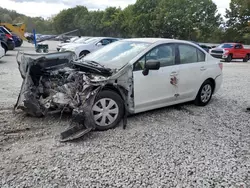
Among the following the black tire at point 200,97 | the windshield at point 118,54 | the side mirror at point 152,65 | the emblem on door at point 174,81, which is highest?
the windshield at point 118,54

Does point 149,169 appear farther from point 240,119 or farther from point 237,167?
point 240,119

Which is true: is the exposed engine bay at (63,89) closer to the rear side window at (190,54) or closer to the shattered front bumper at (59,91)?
the shattered front bumper at (59,91)

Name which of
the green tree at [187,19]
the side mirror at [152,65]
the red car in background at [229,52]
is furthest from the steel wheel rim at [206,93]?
the green tree at [187,19]

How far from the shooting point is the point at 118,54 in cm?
508

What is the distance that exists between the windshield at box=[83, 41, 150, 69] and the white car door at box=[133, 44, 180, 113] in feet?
0.80

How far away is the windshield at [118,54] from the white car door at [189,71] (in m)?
0.94

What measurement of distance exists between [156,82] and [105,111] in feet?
3.88

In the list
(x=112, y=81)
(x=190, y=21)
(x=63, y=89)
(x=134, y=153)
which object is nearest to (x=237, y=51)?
(x=112, y=81)

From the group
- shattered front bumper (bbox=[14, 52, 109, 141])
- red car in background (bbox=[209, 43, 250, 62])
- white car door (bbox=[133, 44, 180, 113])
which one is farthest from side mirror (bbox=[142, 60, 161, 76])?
red car in background (bbox=[209, 43, 250, 62])

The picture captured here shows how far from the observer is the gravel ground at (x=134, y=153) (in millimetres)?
3041

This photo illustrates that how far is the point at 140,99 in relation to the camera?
15.5 feet

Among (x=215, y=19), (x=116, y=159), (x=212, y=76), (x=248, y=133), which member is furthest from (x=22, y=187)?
(x=215, y=19)

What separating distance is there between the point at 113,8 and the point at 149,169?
234 feet

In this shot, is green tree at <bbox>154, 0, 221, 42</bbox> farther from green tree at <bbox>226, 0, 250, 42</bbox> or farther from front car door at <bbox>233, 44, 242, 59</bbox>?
front car door at <bbox>233, 44, 242, 59</bbox>
